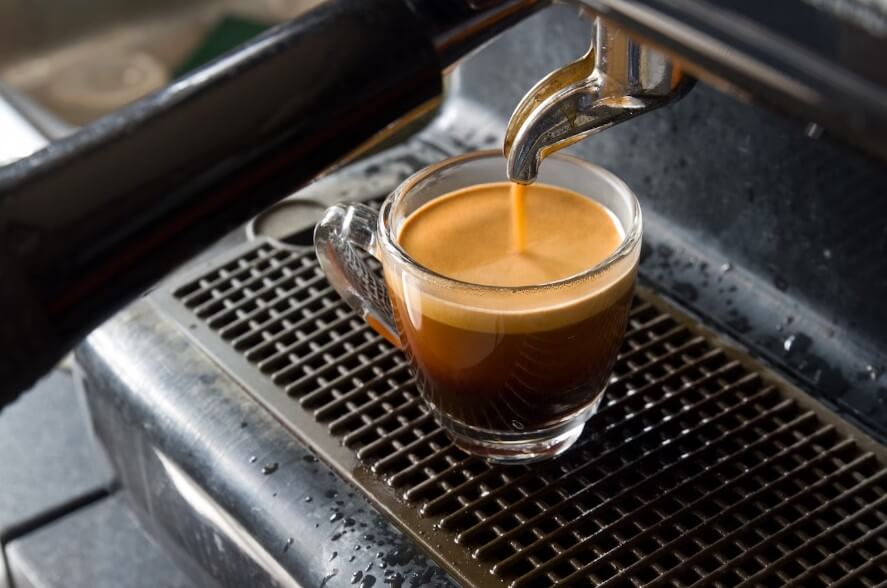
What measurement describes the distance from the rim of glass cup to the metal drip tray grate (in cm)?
9

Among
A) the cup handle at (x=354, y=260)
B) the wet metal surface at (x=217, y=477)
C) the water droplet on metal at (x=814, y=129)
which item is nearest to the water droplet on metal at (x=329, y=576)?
the wet metal surface at (x=217, y=477)

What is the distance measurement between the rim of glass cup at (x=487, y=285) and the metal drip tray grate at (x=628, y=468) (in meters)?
0.09

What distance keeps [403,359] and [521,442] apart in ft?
0.31

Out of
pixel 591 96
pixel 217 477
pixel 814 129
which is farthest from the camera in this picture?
pixel 217 477

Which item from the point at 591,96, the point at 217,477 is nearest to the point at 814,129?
the point at 591,96

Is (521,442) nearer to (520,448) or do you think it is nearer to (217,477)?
(520,448)

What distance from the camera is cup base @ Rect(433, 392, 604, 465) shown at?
0.57m

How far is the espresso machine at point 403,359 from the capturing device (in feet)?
1.23

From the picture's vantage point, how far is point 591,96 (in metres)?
0.49

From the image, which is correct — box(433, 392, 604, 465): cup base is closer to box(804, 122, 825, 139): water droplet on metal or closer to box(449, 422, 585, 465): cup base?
box(449, 422, 585, 465): cup base

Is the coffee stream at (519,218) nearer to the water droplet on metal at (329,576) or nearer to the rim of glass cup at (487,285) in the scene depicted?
the rim of glass cup at (487,285)

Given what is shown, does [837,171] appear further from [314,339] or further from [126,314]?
[126,314]

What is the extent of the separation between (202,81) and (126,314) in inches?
12.2

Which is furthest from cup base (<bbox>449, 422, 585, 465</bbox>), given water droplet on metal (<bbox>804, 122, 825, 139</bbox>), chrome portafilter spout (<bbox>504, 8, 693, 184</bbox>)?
water droplet on metal (<bbox>804, 122, 825, 139</bbox>)
